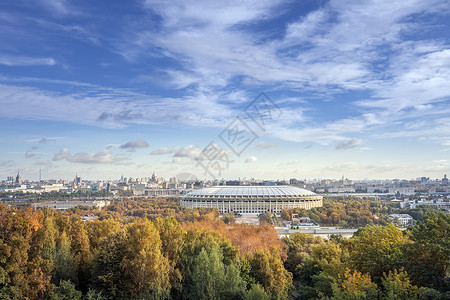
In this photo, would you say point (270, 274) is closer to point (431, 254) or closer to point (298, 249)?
point (298, 249)

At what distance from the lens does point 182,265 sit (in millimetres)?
18906

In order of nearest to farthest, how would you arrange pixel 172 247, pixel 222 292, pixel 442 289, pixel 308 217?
pixel 442 289 → pixel 222 292 → pixel 172 247 → pixel 308 217

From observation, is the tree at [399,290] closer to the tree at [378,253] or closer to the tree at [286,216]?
the tree at [378,253]

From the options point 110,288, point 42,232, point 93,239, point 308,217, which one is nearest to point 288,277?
point 110,288

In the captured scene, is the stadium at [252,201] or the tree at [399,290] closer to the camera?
the tree at [399,290]

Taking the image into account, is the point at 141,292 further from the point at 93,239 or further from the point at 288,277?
the point at 288,277

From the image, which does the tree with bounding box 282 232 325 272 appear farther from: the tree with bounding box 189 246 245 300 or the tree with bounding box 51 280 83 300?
the tree with bounding box 51 280 83 300

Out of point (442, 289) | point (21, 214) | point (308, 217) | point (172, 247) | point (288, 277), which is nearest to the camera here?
point (442, 289)

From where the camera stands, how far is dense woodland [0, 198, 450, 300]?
14680mm

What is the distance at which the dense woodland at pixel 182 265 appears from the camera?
578 inches

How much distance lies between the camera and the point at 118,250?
17.3 m

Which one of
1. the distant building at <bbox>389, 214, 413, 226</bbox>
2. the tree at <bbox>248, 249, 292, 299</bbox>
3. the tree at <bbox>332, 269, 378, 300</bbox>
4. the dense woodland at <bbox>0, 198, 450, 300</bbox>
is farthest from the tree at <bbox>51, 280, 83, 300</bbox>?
the distant building at <bbox>389, 214, 413, 226</bbox>

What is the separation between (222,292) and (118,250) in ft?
17.2

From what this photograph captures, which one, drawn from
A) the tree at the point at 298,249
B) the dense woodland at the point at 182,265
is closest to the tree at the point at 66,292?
the dense woodland at the point at 182,265
